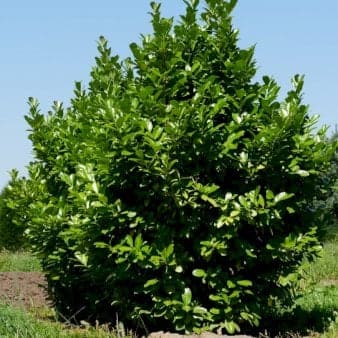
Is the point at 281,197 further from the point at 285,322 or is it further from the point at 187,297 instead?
the point at 285,322

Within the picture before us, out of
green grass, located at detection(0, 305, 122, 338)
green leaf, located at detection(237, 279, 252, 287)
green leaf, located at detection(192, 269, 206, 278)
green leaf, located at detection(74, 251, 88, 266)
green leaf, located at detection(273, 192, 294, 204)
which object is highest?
green leaf, located at detection(273, 192, 294, 204)

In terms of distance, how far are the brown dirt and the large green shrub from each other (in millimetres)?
3186

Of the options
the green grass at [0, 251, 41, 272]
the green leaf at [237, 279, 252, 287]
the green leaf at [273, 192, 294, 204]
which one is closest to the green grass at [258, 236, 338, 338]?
the green leaf at [237, 279, 252, 287]

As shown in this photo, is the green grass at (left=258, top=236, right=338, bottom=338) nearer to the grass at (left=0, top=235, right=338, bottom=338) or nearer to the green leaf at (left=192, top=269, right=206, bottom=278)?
the grass at (left=0, top=235, right=338, bottom=338)

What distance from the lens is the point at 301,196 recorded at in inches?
237

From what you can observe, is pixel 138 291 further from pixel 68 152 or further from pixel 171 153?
pixel 68 152

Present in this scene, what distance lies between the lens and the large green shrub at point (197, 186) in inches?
218

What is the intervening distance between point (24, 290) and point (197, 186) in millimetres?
6249

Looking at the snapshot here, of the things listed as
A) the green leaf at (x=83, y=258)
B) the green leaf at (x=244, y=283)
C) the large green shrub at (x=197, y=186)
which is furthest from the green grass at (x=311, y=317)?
the green leaf at (x=83, y=258)

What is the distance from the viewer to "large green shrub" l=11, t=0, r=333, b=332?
5527 mm

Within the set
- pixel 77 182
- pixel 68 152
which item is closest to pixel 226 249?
pixel 77 182

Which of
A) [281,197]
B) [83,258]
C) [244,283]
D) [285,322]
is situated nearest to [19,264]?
[83,258]

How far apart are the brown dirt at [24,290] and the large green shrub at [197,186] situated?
10.5ft

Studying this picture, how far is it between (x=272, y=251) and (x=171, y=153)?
1.28 m
